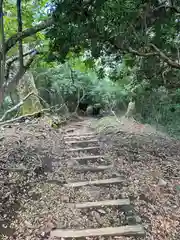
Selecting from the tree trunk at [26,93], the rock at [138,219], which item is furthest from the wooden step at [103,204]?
the tree trunk at [26,93]

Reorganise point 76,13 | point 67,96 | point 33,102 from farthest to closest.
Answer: point 67,96 < point 33,102 < point 76,13

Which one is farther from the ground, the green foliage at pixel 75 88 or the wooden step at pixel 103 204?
the green foliage at pixel 75 88

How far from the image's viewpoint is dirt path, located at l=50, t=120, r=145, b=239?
7.48ft

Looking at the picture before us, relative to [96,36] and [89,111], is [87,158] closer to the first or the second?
[96,36]

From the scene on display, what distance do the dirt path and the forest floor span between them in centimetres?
2

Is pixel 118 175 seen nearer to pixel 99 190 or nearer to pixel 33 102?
pixel 99 190

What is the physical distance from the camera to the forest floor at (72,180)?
7.95 ft

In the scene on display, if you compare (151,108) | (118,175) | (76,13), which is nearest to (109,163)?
(118,175)

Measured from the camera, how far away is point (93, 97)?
10.2 metres

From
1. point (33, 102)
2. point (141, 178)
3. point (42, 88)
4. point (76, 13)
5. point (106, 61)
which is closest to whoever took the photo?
point (76, 13)

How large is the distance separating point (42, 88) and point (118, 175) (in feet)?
19.8

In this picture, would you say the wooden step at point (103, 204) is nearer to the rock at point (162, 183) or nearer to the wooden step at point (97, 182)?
the wooden step at point (97, 182)

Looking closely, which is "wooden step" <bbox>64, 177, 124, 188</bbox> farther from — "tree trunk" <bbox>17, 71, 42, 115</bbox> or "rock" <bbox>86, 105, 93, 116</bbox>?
"rock" <bbox>86, 105, 93, 116</bbox>

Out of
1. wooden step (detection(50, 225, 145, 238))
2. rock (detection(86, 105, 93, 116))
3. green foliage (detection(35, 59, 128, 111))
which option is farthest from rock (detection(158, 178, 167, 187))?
rock (detection(86, 105, 93, 116))
